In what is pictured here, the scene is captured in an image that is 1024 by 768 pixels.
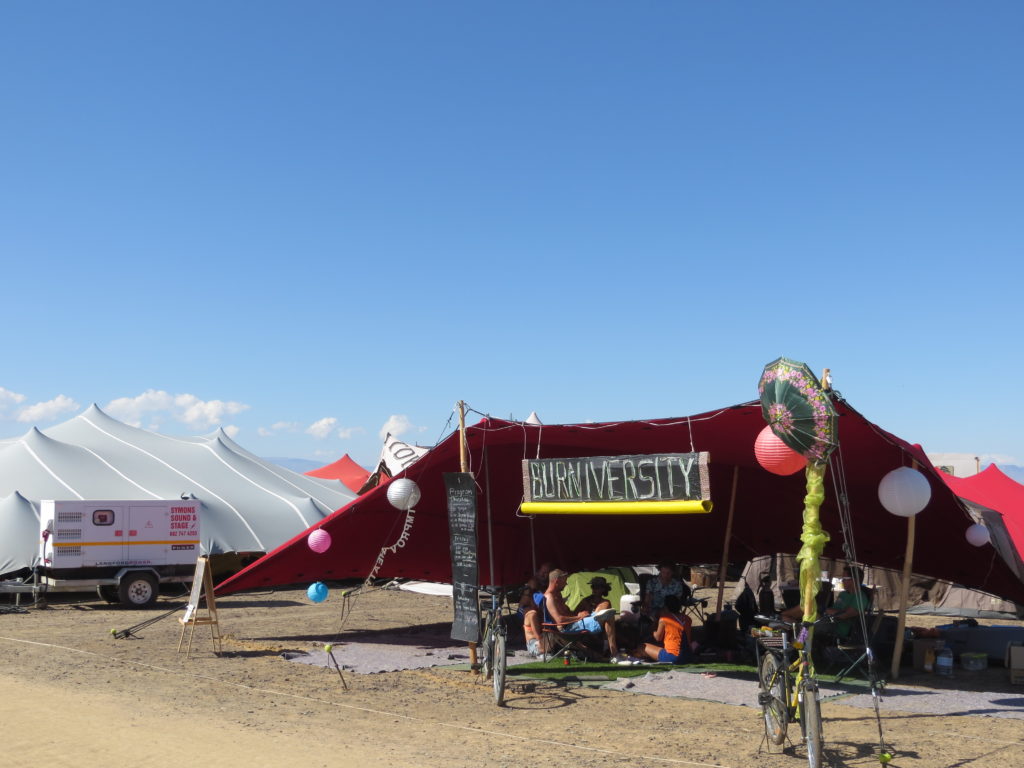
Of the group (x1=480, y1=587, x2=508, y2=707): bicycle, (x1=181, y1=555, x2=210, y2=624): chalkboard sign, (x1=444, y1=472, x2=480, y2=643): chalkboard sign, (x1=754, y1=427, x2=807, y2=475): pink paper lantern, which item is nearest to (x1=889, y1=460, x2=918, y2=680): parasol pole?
(x1=754, y1=427, x2=807, y2=475): pink paper lantern

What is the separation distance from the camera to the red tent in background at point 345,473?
126ft

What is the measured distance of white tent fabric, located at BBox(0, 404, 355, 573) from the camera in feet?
74.6

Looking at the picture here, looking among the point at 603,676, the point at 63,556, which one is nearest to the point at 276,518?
the point at 63,556

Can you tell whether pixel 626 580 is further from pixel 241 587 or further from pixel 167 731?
pixel 167 731

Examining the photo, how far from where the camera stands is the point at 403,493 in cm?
1244

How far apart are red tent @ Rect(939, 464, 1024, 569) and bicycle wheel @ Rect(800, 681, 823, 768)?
14.5 m

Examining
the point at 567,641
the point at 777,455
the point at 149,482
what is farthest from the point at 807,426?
the point at 149,482

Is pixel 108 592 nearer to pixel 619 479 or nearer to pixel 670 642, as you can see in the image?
pixel 670 642

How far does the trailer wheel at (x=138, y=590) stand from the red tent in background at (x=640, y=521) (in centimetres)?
599

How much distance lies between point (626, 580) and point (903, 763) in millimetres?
11053

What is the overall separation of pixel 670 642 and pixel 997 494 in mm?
11945

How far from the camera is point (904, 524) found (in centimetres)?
1262

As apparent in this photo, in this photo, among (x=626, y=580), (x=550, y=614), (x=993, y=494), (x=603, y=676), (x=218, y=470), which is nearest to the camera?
(x=603, y=676)

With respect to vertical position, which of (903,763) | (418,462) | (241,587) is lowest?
(903,763)
